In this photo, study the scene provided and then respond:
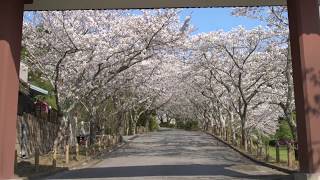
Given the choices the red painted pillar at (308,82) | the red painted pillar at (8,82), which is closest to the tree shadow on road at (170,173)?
the red painted pillar at (308,82)

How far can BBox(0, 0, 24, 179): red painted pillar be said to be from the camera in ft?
41.3

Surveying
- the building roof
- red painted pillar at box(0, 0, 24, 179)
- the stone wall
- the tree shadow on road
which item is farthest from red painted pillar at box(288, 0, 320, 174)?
the stone wall

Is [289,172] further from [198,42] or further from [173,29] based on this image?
[198,42]

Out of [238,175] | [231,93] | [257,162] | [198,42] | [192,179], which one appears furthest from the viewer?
[231,93]

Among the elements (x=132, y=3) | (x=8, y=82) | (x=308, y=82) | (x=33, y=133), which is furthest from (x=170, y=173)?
(x=33, y=133)

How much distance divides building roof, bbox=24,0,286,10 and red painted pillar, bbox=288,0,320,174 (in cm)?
298

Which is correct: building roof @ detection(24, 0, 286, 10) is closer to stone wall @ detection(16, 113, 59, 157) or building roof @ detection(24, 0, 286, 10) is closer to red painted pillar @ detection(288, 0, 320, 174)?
red painted pillar @ detection(288, 0, 320, 174)

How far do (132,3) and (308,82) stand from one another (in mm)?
6265

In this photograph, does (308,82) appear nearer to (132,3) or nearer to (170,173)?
(132,3)

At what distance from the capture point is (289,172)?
57.9 ft

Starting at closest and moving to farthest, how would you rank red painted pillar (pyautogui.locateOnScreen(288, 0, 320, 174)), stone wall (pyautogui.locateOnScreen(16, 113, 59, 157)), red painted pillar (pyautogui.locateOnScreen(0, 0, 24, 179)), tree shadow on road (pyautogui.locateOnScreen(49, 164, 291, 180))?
red painted pillar (pyautogui.locateOnScreen(288, 0, 320, 174)) → red painted pillar (pyautogui.locateOnScreen(0, 0, 24, 179)) → tree shadow on road (pyautogui.locateOnScreen(49, 164, 291, 180)) → stone wall (pyautogui.locateOnScreen(16, 113, 59, 157))

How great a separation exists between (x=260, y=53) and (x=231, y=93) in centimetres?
660

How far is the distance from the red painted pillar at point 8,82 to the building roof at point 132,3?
252 centimetres

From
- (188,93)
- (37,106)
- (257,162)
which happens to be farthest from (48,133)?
(188,93)
